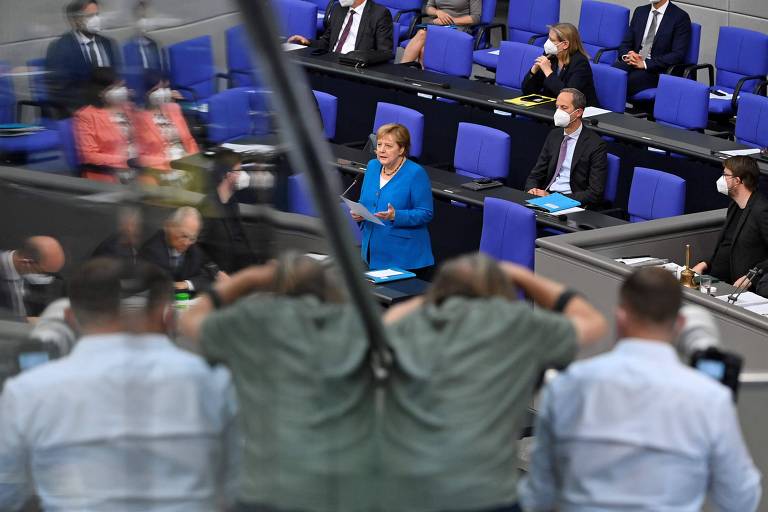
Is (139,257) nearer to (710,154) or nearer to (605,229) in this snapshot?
(605,229)

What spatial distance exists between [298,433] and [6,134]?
34 cm

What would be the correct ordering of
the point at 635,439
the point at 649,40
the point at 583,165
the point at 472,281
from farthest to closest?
1. the point at 649,40
2. the point at 583,165
3. the point at 635,439
4. the point at 472,281

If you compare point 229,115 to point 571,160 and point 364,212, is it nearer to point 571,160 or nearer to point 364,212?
point 364,212

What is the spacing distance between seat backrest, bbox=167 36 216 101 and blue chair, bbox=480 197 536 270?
584 centimetres

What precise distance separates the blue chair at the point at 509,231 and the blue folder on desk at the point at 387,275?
540mm

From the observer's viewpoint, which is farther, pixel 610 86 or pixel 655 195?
pixel 610 86

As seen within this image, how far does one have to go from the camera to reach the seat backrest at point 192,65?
934mm

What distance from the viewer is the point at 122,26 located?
90cm

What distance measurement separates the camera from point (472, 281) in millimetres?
1369

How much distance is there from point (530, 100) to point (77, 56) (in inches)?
329

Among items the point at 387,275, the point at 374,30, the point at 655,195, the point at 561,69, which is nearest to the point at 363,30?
the point at 374,30

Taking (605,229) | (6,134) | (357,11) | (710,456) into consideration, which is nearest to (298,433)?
(6,134)

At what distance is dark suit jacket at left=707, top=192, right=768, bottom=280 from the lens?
21.7 feet

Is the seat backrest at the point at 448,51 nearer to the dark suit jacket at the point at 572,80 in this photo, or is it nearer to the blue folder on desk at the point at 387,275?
the dark suit jacket at the point at 572,80
